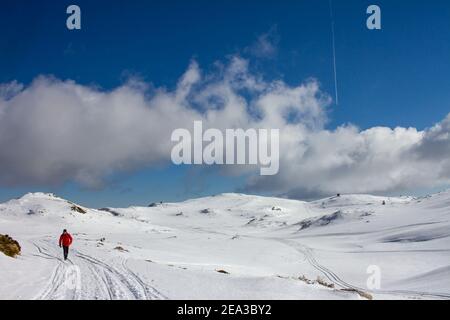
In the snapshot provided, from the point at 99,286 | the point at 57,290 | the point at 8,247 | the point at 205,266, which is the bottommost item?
the point at 57,290

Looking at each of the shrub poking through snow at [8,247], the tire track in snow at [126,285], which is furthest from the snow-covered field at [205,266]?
the shrub poking through snow at [8,247]

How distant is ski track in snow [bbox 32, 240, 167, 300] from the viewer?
542 inches

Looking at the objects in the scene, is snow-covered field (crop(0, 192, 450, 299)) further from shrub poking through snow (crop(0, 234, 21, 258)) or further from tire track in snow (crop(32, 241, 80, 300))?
shrub poking through snow (crop(0, 234, 21, 258))

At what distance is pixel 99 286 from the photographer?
1572 centimetres

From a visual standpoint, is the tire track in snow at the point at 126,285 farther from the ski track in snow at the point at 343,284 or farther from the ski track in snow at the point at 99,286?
the ski track in snow at the point at 343,284

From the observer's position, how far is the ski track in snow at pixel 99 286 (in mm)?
13758

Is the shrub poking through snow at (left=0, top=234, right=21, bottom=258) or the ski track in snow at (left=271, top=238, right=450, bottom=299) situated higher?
the shrub poking through snow at (left=0, top=234, right=21, bottom=258)

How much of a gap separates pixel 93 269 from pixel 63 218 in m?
70.2

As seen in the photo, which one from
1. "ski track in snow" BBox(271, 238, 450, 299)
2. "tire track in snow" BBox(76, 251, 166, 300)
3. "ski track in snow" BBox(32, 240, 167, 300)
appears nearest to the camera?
"ski track in snow" BBox(32, 240, 167, 300)

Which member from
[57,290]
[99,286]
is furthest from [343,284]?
[57,290]

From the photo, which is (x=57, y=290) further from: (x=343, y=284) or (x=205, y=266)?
(x=343, y=284)

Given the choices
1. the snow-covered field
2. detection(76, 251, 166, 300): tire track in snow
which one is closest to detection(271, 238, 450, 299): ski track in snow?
the snow-covered field
